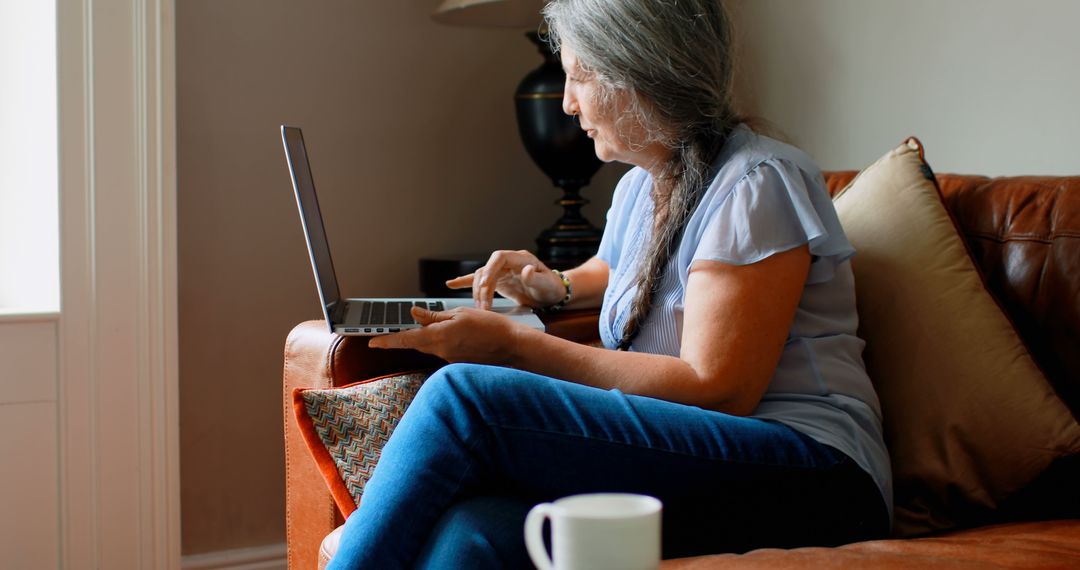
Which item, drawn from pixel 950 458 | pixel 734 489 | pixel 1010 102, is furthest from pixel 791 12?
pixel 734 489

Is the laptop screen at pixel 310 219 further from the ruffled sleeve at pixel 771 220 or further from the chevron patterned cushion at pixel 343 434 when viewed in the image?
the ruffled sleeve at pixel 771 220

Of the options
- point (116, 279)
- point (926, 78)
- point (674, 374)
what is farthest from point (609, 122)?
point (116, 279)

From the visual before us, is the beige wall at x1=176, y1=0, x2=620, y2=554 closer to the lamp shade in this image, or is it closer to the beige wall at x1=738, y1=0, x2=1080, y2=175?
the lamp shade

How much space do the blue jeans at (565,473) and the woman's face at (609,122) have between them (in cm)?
42

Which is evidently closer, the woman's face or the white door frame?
the woman's face

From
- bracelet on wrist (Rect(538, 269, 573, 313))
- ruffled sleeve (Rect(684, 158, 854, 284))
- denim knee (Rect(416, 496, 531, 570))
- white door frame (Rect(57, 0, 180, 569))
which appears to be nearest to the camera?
denim knee (Rect(416, 496, 531, 570))

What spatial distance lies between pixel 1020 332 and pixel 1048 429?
152 millimetres

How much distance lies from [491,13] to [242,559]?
52.1 inches

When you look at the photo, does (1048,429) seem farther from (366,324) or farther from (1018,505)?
(366,324)

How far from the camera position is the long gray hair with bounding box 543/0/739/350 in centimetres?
136

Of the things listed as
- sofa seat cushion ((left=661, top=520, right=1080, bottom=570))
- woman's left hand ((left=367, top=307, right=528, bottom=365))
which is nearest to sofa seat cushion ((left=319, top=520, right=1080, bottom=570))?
sofa seat cushion ((left=661, top=520, right=1080, bottom=570))

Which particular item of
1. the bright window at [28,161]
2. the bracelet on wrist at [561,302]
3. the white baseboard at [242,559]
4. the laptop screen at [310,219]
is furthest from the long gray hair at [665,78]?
the white baseboard at [242,559]

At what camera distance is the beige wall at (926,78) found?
5.61ft

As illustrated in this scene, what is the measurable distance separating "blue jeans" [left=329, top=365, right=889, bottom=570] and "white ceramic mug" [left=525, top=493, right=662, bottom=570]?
1.30 ft
